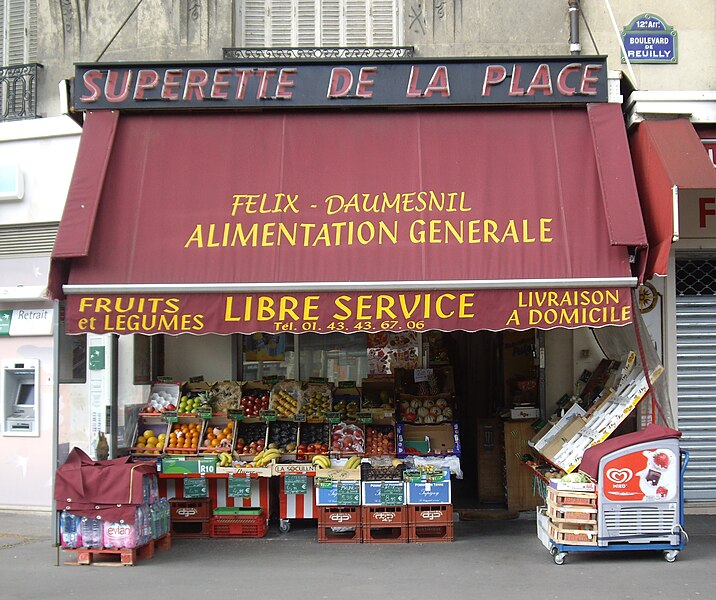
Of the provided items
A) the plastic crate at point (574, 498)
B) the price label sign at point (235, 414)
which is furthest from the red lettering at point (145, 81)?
the plastic crate at point (574, 498)

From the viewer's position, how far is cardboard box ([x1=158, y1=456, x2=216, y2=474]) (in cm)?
941

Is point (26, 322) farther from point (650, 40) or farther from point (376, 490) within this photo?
point (650, 40)

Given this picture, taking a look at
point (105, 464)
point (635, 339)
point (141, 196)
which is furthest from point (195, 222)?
point (635, 339)

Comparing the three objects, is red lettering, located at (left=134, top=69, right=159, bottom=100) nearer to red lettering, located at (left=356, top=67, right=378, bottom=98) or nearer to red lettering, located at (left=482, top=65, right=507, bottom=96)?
red lettering, located at (left=356, top=67, right=378, bottom=98)

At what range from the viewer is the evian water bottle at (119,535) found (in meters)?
8.28

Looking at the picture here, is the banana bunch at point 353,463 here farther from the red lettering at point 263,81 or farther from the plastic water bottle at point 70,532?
the red lettering at point 263,81

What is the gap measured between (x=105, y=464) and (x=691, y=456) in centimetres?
688

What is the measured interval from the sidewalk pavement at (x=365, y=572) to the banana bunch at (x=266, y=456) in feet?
2.85

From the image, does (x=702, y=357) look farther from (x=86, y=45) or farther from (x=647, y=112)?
(x=86, y=45)

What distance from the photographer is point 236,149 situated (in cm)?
914

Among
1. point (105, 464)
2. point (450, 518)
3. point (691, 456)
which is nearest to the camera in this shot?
point (105, 464)

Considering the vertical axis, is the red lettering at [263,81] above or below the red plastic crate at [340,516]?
above

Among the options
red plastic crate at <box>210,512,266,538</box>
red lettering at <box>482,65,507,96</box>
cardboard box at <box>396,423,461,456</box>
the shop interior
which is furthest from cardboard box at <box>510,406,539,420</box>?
red lettering at <box>482,65,507,96</box>

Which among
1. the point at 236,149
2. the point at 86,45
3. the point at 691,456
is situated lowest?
the point at 691,456
